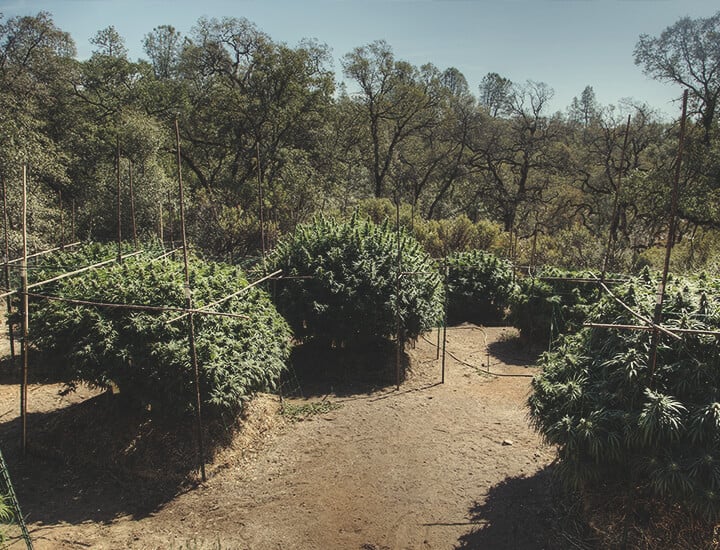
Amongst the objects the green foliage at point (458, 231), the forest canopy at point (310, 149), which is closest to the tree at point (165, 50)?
the forest canopy at point (310, 149)

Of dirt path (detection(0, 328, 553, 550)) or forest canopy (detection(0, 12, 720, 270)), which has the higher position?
forest canopy (detection(0, 12, 720, 270))

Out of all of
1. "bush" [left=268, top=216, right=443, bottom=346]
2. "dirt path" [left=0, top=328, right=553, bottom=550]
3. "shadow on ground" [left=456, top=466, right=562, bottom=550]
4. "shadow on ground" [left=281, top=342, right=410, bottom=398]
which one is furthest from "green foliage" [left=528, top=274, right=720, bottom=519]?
"shadow on ground" [left=281, top=342, right=410, bottom=398]

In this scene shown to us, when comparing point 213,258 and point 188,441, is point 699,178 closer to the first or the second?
point 213,258

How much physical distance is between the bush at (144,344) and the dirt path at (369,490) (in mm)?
1252

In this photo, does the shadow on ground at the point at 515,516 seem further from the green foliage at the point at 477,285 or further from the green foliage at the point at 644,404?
the green foliage at the point at 477,285

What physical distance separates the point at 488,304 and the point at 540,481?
9087 mm

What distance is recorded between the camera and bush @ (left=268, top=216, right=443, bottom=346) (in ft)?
32.7

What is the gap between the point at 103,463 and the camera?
6918 millimetres

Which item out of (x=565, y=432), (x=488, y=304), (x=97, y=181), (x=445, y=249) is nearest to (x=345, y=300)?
(x=565, y=432)

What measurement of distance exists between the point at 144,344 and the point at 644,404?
19.3 feet

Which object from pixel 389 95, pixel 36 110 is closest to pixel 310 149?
pixel 389 95

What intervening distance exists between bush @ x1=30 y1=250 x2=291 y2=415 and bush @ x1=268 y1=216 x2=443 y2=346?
2.83 meters

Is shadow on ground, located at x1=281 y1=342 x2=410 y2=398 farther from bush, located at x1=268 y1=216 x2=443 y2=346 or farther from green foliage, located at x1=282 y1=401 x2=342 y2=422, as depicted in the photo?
bush, located at x1=268 y1=216 x2=443 y2=346

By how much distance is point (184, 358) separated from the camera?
652 centimetres
